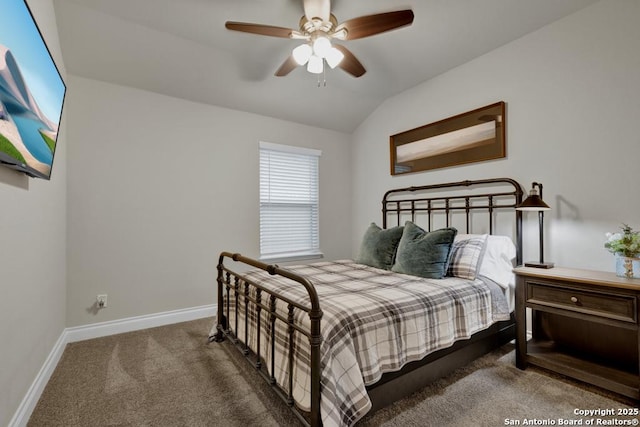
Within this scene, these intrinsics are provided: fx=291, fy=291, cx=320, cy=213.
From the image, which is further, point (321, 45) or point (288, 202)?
point (288, 202)

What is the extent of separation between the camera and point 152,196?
119 inches

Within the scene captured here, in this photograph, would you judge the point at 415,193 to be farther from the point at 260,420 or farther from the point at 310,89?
the point at 260,420

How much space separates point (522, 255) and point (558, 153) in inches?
35.7

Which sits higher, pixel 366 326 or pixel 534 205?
pixel 534 205

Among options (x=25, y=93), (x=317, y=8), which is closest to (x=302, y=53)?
(x=317, y=8)

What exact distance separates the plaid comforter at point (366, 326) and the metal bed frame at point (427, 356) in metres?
0.06

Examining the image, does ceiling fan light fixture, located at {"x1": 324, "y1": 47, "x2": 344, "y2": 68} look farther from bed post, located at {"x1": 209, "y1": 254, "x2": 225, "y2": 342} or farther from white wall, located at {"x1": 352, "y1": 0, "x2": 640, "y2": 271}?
bed post, located at {"x1": 209, "y1": 254, "x2": 225, "y2": 342}

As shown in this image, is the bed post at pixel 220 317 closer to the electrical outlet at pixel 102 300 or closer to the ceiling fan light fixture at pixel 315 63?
the electrical outlet at pixel 102 300

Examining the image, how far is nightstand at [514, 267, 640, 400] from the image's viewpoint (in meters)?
1.72

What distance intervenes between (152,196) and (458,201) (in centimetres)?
322

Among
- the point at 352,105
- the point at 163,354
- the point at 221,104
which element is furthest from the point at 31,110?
the point at 352,105

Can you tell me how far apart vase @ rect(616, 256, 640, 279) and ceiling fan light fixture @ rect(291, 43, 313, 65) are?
252cm

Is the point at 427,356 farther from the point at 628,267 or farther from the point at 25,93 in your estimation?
the point at 25,93

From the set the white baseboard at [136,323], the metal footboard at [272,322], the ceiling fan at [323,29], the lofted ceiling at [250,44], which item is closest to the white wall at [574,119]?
the lofted ceiling at [250,44]
